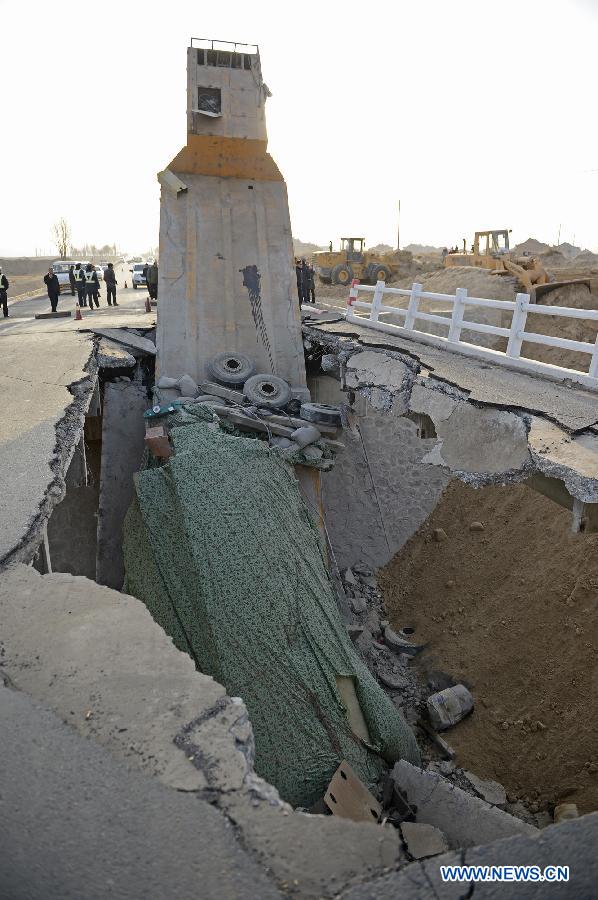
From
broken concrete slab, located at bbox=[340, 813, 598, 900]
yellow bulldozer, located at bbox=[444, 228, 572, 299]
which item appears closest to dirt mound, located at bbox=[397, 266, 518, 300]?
yellow bulldozer, located at bbox=[444, 228, 572, 299]

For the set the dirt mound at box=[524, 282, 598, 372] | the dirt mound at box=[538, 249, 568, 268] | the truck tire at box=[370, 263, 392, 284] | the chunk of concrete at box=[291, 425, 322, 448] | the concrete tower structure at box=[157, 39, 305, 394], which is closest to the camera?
the chunk of concrete at box=[291, 425, 322, 448]

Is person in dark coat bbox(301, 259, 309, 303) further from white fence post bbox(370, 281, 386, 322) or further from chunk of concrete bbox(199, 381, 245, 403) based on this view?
chunk of concrete bbox(199, 381, 245, 403)

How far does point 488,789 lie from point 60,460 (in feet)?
14.4

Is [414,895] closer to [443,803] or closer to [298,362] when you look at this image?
[443,803]

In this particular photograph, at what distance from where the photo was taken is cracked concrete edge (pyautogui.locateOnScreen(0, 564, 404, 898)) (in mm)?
1928

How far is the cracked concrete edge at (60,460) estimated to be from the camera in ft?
11.8

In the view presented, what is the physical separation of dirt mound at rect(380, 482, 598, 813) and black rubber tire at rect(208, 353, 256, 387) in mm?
3435

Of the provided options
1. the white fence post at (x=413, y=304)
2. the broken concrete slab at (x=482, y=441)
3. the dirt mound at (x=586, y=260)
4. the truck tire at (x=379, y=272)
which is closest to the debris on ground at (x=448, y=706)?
the broken concrete slab at (x=482, y=441)

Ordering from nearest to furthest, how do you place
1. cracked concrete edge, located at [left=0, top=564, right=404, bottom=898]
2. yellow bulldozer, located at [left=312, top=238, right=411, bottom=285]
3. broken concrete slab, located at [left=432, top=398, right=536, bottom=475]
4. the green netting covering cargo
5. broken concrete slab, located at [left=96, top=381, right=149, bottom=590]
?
cracked concrete edge, located at [left=0, top=564, right=404, bottom=898] < the green netting covering cargo < broken concrete slab, located at [left=432, top=398, right=536, bottom=475] < broken concrete slab, located at [left=96, top=381, right=149, bottom=590] < yellow bulldozer, located at [left=312, top=238, right=411, bottom=285]

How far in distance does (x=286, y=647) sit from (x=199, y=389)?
5.16 metres

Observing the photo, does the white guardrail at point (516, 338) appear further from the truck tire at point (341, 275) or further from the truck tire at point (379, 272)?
the truck tire at point (379, 272)

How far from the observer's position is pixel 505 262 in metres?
21.6

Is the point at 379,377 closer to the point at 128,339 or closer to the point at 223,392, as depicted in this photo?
the point at 223,392

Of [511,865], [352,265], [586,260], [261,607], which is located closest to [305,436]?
[261,607]
